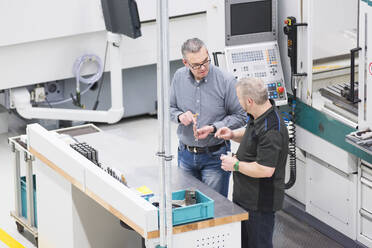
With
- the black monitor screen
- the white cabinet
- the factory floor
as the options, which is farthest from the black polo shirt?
the black monitor screen

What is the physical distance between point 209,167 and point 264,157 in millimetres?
778

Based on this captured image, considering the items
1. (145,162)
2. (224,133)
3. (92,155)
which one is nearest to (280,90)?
(224,133)

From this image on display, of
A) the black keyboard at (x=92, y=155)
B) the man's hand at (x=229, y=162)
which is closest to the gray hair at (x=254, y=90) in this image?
the man's hand at (x=229, y=162)

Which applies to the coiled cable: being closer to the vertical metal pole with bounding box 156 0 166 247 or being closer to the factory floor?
the factory floor

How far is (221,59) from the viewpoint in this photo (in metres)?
5.44

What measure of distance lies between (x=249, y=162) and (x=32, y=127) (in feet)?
5.33

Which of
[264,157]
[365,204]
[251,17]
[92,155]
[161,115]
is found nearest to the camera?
[161,115]

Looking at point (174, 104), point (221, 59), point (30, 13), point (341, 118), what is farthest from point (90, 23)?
point (341, 118)

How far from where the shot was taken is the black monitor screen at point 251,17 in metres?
5.24

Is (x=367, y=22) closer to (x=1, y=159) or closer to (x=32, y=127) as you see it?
(x=32, y=127)

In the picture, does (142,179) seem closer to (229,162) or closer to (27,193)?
(229,162)

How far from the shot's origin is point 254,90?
3.89 metres

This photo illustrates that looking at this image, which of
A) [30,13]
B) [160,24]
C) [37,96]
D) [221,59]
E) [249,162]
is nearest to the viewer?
[160,24]

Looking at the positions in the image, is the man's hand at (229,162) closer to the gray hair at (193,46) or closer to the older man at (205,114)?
the older man at (205,114)
